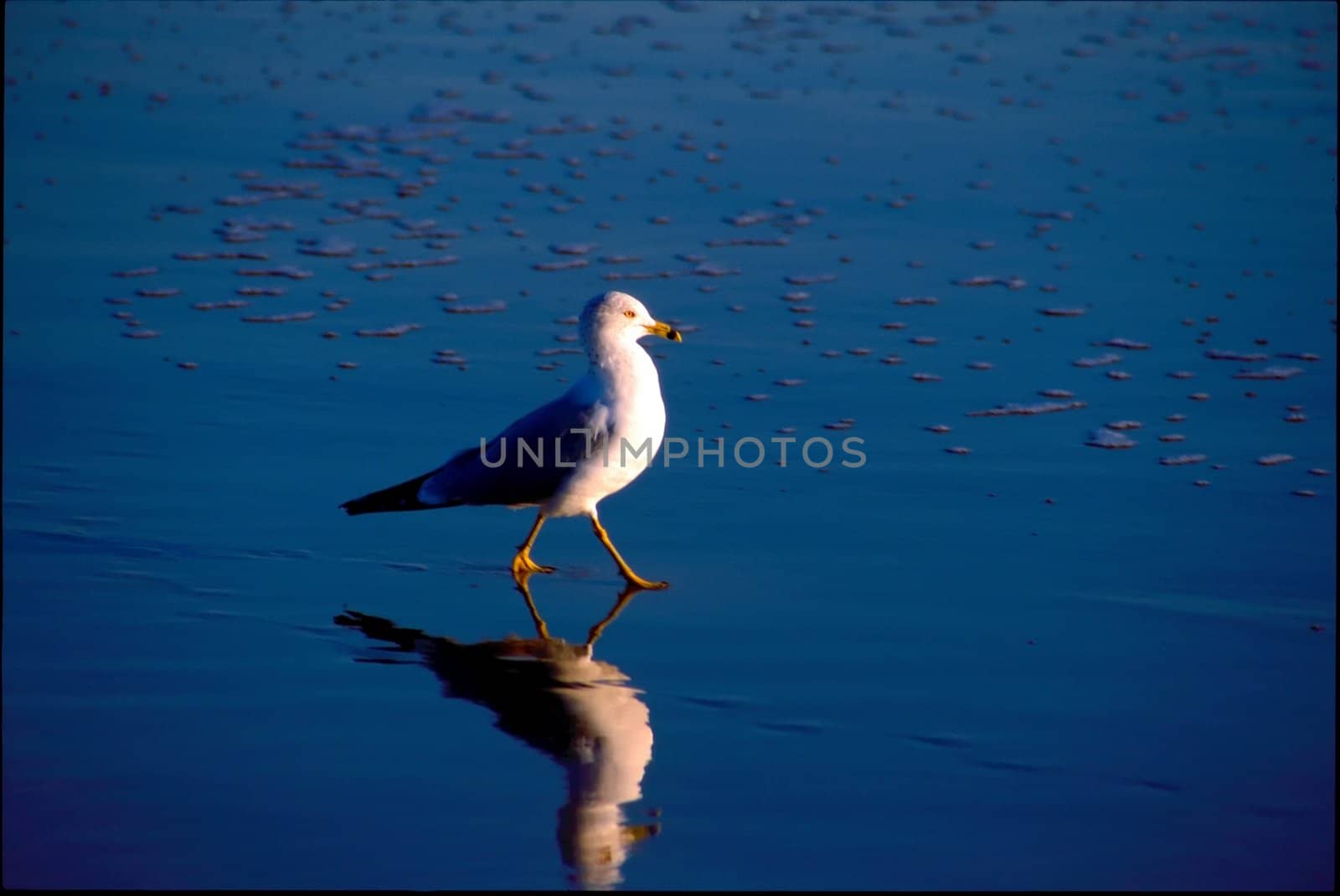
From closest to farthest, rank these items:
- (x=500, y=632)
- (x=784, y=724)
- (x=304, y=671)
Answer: (x=784, y=724)
(x=304, y=671)
(x=500, y=632)

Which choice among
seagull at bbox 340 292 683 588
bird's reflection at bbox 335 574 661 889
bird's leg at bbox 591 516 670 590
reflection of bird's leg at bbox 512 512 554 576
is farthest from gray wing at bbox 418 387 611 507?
bird's reflection at bbox 335 574 661 889

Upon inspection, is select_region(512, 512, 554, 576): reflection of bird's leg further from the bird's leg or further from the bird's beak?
the bird's beak

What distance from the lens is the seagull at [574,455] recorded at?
6.20 meters

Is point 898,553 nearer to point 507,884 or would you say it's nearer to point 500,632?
point 500,632

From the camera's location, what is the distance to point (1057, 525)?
21.7ft

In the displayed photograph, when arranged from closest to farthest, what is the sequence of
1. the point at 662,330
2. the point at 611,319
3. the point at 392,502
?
the point at 392,502
the point at 611,319
the point at 662,330

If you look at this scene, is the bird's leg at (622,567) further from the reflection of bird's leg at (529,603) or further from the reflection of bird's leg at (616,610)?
the reflection of bird's leg at (529,603)

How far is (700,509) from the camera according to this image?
690 centimetres

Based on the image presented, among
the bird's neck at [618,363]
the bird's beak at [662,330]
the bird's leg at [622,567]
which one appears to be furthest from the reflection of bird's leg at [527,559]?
the bird's beak at [662,330]

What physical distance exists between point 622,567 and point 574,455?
0.45 meters

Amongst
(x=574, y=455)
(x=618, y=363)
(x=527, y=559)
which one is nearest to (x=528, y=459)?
(x=574, y=455)

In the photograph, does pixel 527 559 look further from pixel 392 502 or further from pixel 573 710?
pixel 573 710

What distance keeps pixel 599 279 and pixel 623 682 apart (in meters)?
4.85

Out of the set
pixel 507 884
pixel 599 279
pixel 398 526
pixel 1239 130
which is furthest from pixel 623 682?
pixel 1239 130
